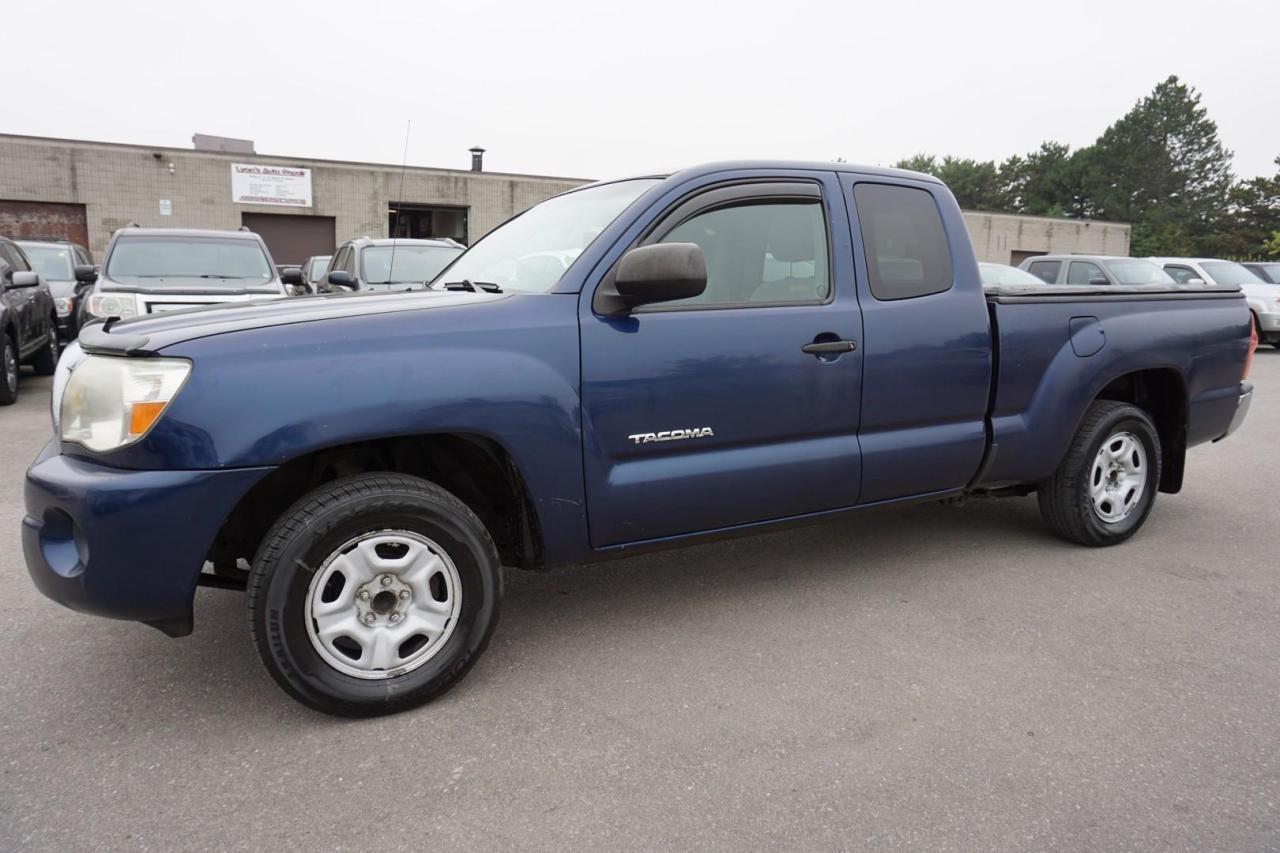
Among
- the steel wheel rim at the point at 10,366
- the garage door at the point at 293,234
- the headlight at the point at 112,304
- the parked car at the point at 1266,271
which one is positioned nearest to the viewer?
the headlight at the point at 112,304

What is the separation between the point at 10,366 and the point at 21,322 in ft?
2.36

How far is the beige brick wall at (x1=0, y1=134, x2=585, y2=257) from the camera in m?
22.7

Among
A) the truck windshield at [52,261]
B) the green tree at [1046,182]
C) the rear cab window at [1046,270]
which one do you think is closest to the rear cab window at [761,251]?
the truck windshield at [52,261]

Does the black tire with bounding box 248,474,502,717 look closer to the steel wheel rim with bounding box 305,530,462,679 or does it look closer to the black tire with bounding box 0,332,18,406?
the steel wheel rim with bounding box 305,530,462,679

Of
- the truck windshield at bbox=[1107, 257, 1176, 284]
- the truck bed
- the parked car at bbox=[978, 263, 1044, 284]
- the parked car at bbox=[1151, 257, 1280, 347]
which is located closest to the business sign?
the parked car at bbox=[978, 263, 1044, 284]

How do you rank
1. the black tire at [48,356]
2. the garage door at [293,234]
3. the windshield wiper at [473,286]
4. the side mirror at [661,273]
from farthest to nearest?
the garage door at [293,234], the black tire at [48,356], the windshield wiper at [473,286], the side mirror at [661,273]

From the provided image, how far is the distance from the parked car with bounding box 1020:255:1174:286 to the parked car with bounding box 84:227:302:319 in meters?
12.0

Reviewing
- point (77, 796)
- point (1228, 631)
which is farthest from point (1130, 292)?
point (77, 796)

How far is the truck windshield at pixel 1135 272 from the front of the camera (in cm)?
1412

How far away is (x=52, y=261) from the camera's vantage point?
12289mm

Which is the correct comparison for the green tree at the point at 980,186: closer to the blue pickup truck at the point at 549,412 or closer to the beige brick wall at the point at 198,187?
the beige brick wall at the point at 198,187

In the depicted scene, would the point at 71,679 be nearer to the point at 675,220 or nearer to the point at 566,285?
the point at 566,285

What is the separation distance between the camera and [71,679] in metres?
2.96

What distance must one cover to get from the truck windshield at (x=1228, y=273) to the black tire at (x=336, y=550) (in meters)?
17.5
